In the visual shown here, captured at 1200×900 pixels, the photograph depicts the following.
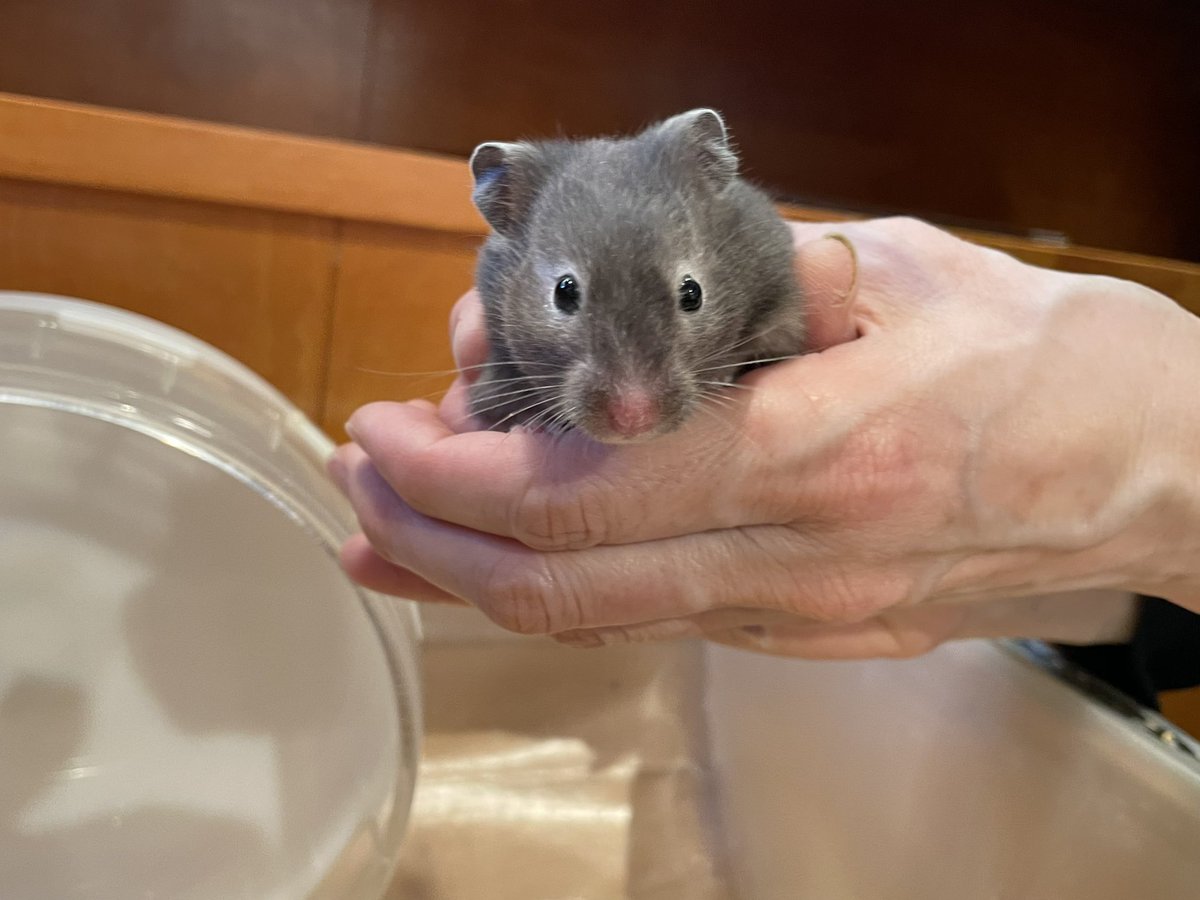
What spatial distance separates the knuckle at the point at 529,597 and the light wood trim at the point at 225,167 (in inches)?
30.2

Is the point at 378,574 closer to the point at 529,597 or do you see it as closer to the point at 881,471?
the point at 529,597

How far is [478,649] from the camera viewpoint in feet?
4.82

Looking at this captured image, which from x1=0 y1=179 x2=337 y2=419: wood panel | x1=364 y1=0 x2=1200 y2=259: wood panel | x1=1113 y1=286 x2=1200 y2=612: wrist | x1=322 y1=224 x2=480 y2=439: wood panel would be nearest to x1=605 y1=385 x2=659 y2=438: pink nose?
x1=1113 y1=286 x2=1200 y2=612: wrist

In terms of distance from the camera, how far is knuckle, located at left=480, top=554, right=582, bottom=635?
0.75 meters

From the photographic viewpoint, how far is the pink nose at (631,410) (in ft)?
2.13

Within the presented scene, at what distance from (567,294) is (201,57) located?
4.04ft

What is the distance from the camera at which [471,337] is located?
0.92m

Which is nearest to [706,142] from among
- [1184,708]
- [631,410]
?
[631,410]

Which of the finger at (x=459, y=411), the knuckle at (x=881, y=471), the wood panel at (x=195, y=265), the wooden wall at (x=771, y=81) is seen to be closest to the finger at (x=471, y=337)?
the finger at (x=459, y=411)

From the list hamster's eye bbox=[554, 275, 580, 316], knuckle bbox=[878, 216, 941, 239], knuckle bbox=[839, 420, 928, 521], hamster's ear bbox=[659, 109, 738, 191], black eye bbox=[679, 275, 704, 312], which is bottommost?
knuckle bbox=[839, 420, 928, 521]

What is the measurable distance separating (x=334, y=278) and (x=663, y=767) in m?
0.93

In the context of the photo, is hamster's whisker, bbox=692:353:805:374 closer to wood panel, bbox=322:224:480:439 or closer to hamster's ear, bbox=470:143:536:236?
hamster's ear, bbox=470:143:536:236

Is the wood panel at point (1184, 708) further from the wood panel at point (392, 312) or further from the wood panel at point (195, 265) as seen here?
the wood panel at point (195, 265)

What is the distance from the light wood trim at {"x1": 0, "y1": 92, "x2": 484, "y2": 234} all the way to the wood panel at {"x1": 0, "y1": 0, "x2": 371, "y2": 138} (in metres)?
0.30
